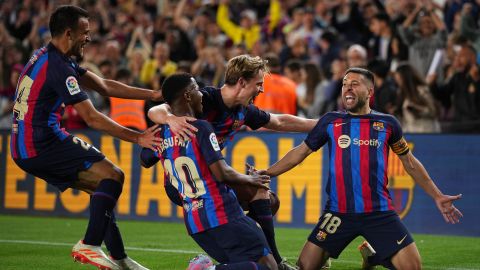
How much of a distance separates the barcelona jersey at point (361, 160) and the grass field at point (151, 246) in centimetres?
148

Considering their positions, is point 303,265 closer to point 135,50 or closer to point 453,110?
point 453,110

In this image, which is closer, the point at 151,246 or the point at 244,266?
the point at 244,266

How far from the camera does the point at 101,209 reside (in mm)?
7637

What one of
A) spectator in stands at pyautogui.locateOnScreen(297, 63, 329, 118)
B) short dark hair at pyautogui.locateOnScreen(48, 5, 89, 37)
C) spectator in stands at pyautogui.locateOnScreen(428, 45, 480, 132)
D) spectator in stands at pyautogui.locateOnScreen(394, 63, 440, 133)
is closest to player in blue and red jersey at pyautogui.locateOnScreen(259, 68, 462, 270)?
short dark hair at pyautogui.locateOnScreen(48, 5, 89, 37)

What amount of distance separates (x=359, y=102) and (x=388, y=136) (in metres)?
0.38

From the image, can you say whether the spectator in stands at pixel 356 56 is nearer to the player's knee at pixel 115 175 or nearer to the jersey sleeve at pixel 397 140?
the jersey sleeve at pixel 397 140

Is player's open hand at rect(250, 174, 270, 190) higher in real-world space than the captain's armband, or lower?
lower

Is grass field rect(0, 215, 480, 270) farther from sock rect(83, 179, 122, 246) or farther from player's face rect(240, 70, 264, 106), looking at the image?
player's face rect(240, 70, 264, 106)

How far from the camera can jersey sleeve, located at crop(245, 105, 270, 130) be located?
316 inches

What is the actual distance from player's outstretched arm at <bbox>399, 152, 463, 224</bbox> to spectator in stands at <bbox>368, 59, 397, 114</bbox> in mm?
5472

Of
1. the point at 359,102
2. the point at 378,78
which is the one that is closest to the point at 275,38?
the point at 378,78

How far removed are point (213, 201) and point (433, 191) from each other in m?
2.00

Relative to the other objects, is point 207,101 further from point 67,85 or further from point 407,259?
point 407,259

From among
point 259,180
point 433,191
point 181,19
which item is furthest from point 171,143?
point 181,19
